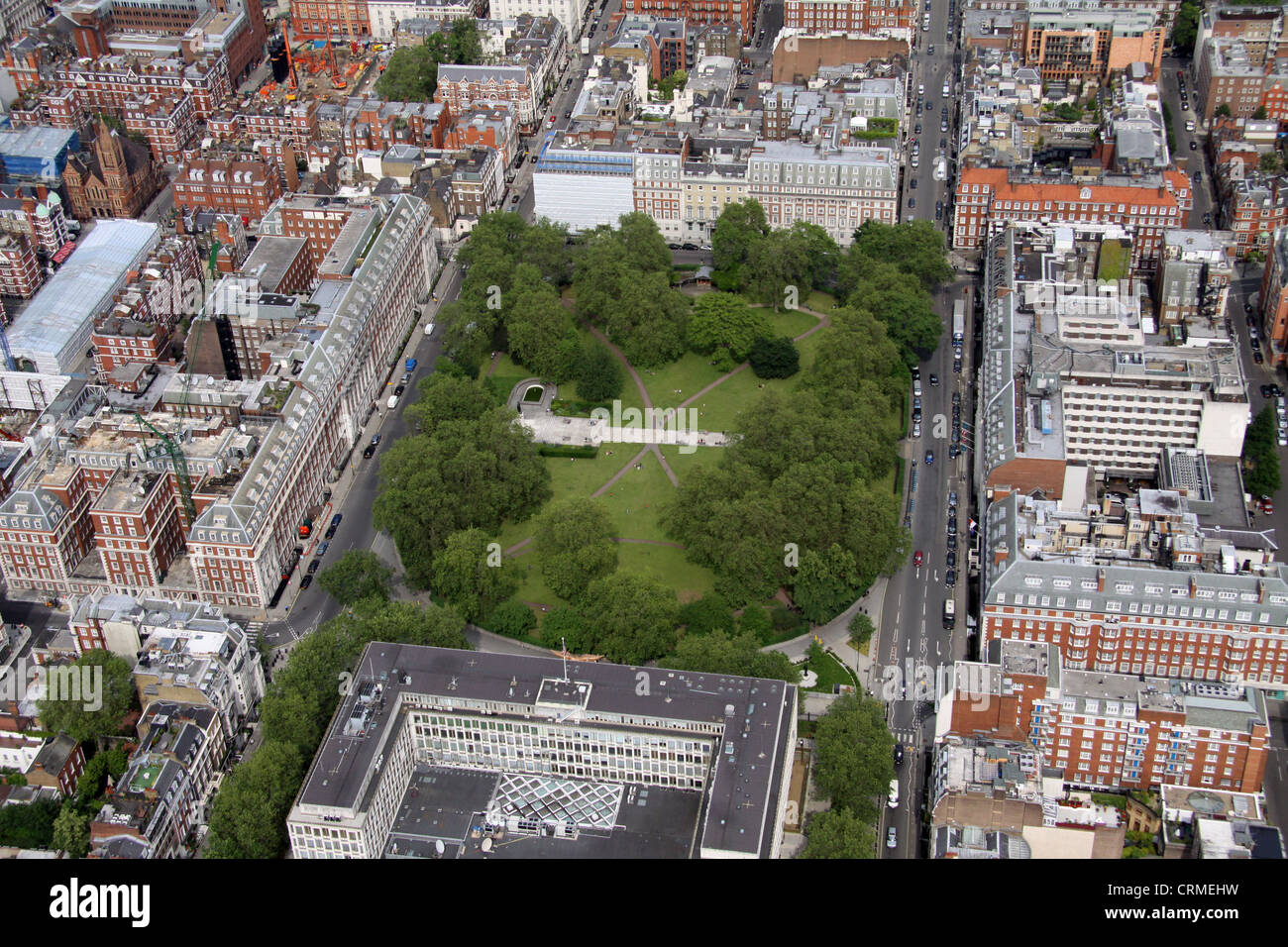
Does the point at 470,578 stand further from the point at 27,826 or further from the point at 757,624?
the point at 27,826

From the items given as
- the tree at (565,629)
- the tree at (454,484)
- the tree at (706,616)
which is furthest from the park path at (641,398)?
the tree at (565,629)

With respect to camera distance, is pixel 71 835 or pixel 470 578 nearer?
pixel 71 835

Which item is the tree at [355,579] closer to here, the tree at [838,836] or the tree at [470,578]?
the tree at [470,578]

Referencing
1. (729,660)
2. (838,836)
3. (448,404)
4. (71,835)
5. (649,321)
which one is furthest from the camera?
(649,321)

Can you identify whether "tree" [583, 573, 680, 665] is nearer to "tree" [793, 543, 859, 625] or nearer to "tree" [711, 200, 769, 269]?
"tree" [793, 543, 859, 625]

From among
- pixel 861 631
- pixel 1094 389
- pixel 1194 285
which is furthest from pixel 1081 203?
pixel 861 631

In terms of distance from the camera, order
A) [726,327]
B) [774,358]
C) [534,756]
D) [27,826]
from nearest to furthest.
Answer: [27,826] < [534,756] < [774,358] < [726,327]
